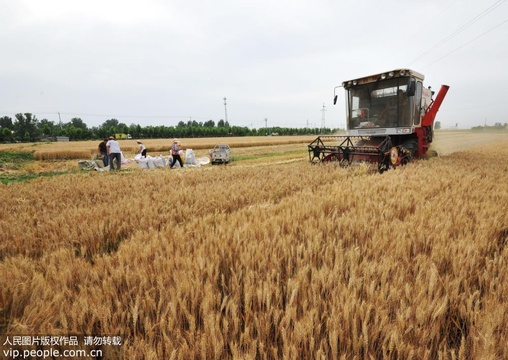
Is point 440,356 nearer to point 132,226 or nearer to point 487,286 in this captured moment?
point 487,286

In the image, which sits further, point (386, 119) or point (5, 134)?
point (5, 134)

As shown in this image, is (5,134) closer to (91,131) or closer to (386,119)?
(91,131)

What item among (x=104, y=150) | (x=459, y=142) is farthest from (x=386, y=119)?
(x=459, y=142)

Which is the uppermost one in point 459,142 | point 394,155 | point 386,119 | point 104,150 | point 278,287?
point 386,119

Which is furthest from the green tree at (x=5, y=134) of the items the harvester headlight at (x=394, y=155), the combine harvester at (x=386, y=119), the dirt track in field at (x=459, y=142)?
the dirt track in field at (x=459, y=142)

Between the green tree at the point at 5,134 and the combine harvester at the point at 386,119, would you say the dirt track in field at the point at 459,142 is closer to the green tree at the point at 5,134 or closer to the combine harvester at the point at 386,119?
the combine harvester at the point at 386,119

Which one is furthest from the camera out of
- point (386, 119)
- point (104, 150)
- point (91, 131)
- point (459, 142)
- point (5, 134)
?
point (91, 131)

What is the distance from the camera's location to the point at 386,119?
33.7 feet

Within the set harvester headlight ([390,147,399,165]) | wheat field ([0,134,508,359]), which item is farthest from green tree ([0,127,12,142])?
harvester headlight ([390,147,399,165])

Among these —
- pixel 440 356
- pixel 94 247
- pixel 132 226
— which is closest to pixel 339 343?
pixel 440 356

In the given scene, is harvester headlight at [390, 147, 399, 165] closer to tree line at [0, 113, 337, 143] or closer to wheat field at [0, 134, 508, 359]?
wheat field at [0, 134, 508, 359]

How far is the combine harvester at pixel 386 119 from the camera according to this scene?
358 inches

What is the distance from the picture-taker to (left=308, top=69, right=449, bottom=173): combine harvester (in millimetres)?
9102

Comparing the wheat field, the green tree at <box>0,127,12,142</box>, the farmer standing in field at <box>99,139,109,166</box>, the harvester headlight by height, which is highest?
the green tree at <box>0,127,12,142</box>
